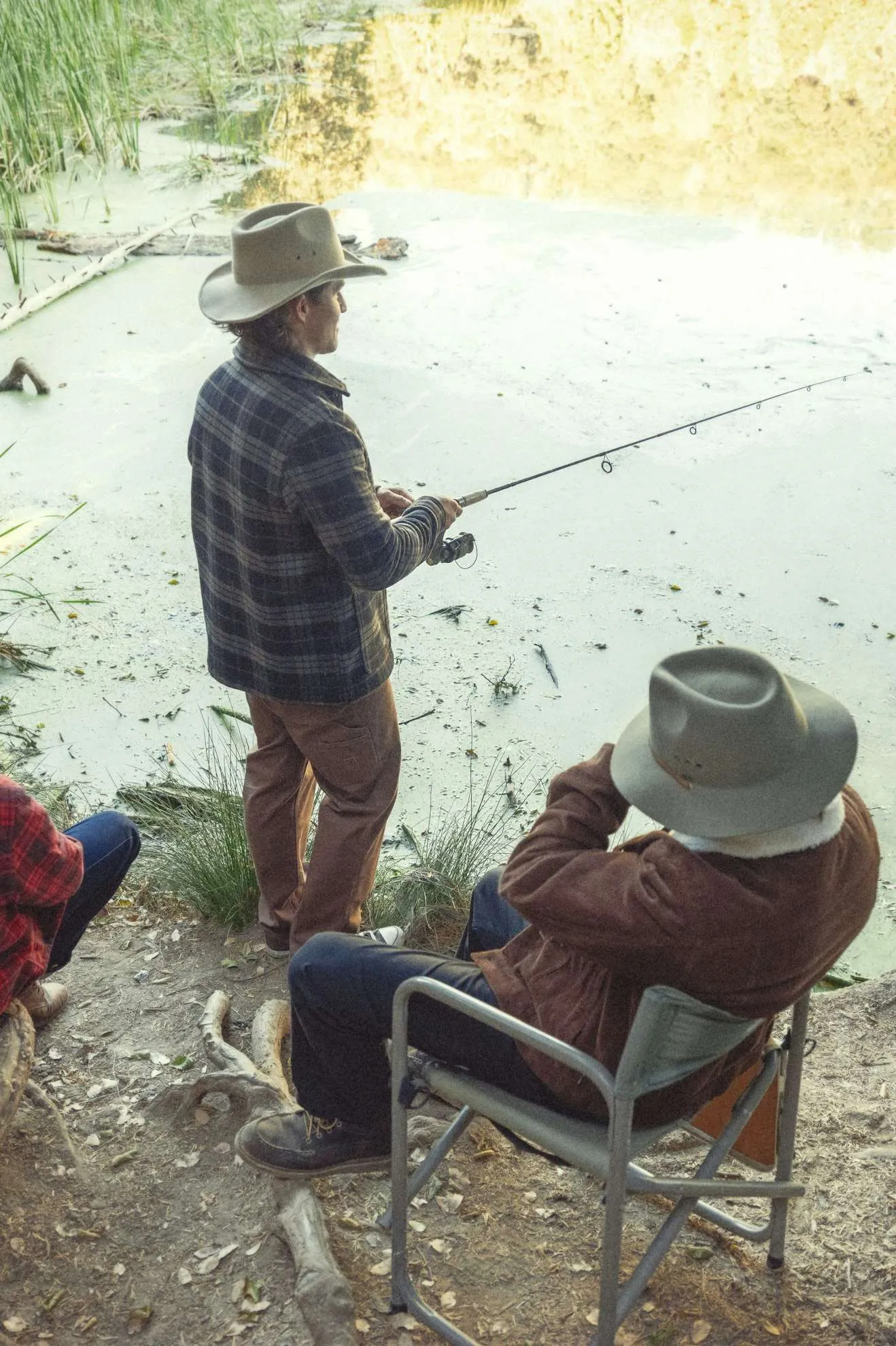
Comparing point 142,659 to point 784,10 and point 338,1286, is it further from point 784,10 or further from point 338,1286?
point 784,10

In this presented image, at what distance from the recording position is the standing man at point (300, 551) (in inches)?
83.0

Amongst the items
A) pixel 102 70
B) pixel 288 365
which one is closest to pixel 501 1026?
pixel 288 365

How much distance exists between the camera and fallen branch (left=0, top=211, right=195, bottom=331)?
5.65 metres

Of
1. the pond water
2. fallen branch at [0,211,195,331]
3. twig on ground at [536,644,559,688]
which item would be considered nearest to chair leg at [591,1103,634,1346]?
the pond water

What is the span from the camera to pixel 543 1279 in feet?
6.06

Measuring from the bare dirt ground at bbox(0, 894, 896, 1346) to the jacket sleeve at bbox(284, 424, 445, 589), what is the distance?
0.88 metres

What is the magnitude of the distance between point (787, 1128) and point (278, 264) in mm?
1480

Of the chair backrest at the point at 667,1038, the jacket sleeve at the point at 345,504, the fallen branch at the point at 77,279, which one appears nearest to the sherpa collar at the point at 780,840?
the chair backrest at the point at 667,1038

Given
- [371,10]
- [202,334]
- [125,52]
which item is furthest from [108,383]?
[371,10]

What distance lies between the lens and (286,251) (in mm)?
2135

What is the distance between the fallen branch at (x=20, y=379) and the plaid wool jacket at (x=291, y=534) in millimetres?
3054

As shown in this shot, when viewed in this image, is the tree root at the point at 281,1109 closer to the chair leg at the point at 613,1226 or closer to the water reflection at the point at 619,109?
the chair leg at the point at 613,1226

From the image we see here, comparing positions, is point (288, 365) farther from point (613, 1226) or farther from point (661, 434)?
point (613, 1226)

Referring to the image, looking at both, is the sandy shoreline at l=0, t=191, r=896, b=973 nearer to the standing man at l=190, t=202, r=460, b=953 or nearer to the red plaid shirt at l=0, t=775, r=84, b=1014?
the standing man at l=190, t=202, r=460, b=953
